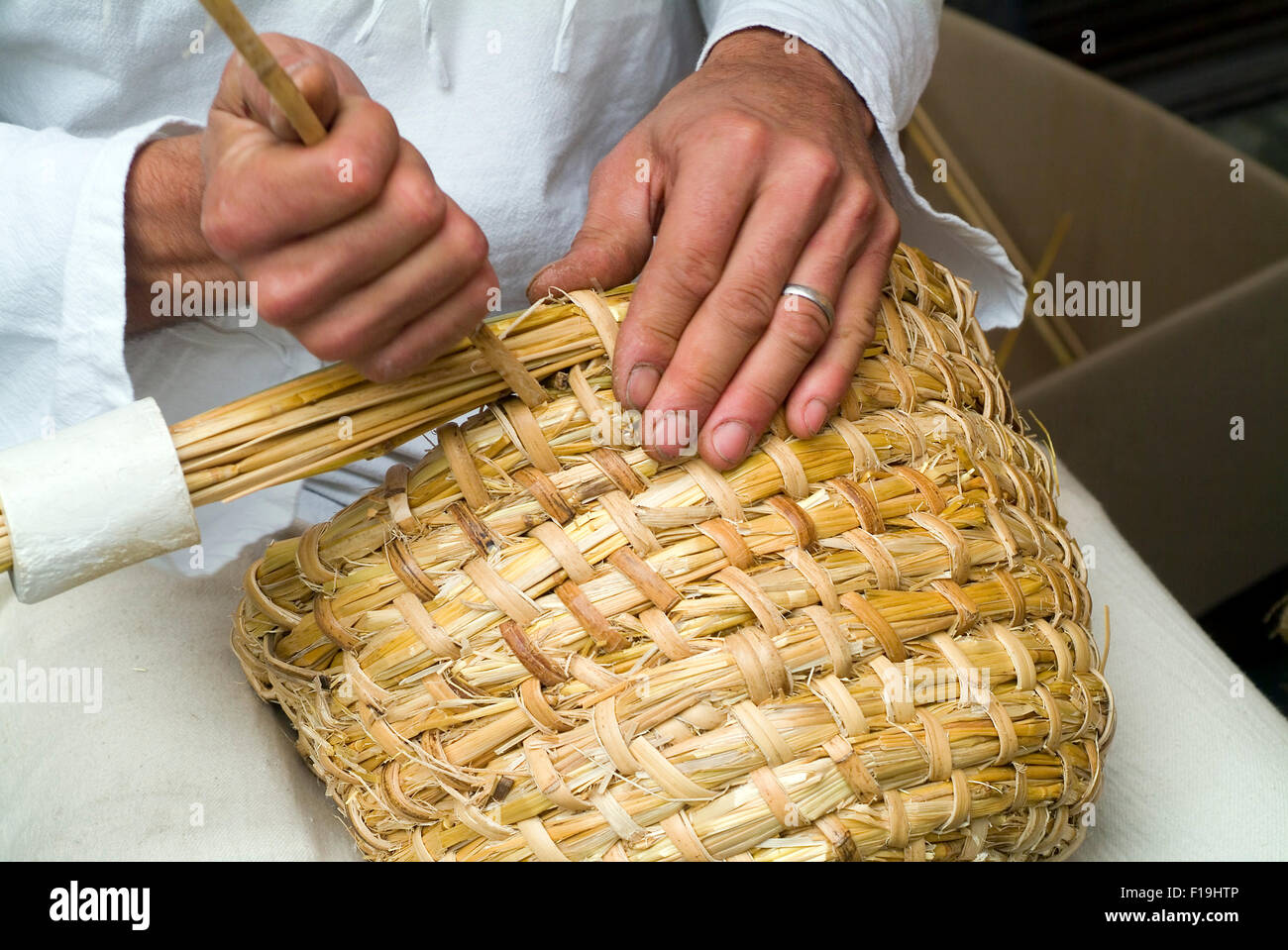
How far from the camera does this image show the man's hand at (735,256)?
579 millimetres

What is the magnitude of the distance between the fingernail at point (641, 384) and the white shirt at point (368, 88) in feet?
0.95

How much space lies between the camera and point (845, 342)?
0.62 m

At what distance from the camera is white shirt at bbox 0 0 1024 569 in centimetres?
60

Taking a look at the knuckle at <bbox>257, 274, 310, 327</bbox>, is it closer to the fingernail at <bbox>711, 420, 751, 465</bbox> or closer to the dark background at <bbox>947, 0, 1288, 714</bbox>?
the fingernail at <bbox>711, 420, 751, 465</bbox>

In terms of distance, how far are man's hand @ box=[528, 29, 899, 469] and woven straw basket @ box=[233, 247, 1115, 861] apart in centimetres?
3

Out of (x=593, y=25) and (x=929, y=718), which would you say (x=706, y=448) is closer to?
(x=929, y=718)

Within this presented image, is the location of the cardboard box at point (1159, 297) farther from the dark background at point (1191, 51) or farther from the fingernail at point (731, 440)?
the fingernail at point (731, 440)

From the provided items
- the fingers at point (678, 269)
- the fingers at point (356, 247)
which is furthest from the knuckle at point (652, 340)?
the fingers at point (356, 247)

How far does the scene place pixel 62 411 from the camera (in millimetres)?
653

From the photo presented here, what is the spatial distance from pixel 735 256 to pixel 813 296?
0.17 ft

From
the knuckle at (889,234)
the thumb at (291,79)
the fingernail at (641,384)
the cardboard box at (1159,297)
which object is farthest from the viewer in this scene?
Answer: the cardboard box at (1159,297)

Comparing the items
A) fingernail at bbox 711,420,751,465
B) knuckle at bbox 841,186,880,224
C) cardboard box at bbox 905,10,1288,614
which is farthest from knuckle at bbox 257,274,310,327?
cardboard box at bbox 905,10,1288,614

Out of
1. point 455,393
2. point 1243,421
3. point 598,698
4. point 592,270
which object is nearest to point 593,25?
→ point 592,270

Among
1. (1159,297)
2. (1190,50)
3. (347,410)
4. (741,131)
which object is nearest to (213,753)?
(347,410)
